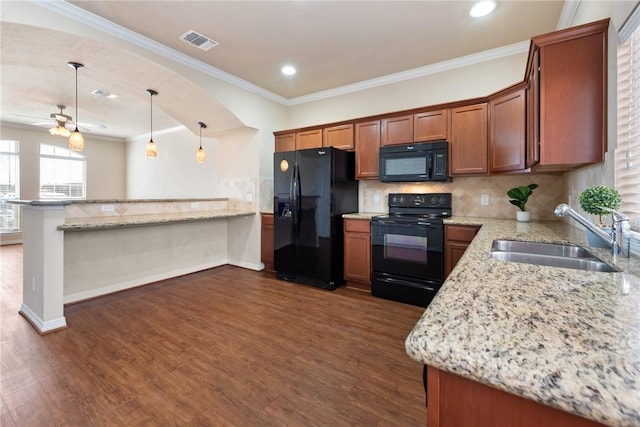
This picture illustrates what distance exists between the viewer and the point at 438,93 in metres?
3.55

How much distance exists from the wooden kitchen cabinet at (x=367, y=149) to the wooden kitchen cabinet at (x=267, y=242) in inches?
62.4

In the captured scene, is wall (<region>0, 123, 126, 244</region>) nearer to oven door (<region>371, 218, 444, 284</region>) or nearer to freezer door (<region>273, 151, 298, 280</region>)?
freezer door (<region>273, 151, 298, 280</region>)

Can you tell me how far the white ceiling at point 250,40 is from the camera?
8.13 ft

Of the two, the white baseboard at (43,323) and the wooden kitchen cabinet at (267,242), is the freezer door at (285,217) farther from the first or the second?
the white baseboard at (43,323)

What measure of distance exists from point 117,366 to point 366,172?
313 centimetres

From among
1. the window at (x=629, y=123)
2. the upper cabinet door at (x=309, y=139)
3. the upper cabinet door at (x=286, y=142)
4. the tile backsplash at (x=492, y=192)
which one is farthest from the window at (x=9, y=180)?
the window at (x=629, y=123)

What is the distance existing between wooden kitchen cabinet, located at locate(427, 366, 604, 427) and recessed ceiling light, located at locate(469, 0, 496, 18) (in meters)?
3.06

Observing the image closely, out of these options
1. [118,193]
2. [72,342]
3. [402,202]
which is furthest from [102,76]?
[118,193]

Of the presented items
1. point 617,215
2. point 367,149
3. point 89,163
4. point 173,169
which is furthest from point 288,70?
point 89,163

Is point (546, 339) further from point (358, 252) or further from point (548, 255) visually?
point (358, 252)

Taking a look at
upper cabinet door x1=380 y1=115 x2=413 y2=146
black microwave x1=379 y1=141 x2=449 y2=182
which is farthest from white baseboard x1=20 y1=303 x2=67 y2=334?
upper cabinet door x1=380 y1=115 x2=413 y2=146

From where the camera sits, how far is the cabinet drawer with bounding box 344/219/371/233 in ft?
11.3

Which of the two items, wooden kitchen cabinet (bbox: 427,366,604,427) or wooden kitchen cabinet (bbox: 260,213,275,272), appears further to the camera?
wooden kitchen cabinet (bbox: 260,213,275,272)

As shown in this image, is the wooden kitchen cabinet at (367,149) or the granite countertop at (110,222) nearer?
the granite countertop at (110,222)
